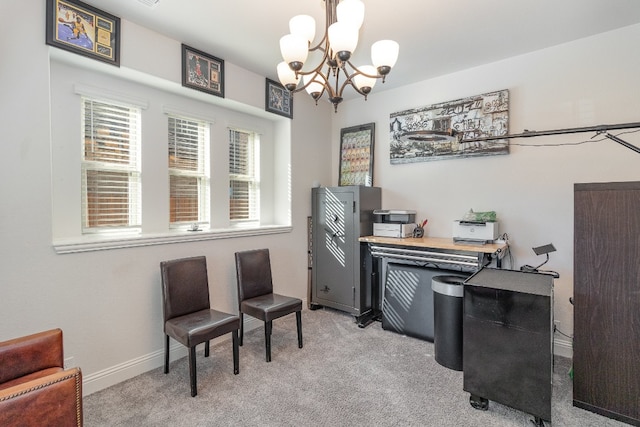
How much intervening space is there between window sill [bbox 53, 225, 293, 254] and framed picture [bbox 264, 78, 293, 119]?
1451 mm

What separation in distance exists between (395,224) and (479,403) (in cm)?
191

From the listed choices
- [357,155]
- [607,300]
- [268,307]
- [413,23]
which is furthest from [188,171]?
[607,300]

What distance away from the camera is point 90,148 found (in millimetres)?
2652

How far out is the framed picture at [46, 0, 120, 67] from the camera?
7.14 feet

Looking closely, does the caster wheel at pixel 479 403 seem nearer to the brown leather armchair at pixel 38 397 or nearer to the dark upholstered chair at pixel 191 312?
the dark upholstered chair at pixel 191 312

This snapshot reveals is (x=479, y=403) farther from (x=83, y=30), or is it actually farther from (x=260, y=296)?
(x=83, y=30)

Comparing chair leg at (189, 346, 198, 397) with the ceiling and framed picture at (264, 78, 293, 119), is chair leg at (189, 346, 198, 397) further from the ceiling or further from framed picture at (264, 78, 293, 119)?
framed picture at (264, 78, 293, 119)

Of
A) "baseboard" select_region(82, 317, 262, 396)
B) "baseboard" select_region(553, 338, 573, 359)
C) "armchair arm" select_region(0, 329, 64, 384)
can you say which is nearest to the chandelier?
"armchair arm" select_region(0, 329, 64, 384)

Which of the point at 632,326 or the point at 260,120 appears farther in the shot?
the point at 260,120

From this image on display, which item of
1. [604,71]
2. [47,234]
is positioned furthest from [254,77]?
[604,71]

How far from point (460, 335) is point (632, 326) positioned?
3.63 ft

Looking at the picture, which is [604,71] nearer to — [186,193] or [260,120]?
[260,120]

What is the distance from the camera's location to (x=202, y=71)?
305 cm

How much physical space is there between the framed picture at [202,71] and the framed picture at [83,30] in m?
0.56
